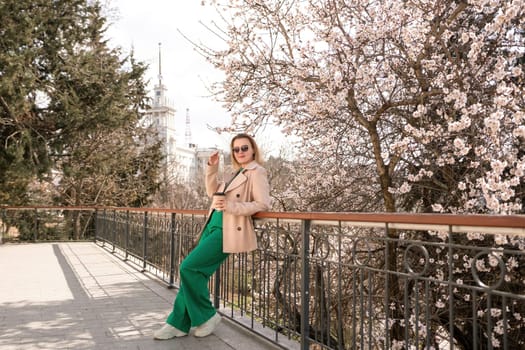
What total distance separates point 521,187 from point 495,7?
8.16ft

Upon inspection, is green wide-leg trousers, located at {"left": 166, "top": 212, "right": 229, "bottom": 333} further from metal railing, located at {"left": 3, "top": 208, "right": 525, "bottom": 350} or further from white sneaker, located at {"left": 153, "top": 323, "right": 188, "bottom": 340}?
metal railing, located at {"left": 3, "top": 208, "right": 525, "bottom": 350}

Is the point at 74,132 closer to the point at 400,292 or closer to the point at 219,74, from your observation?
the point at 219,74

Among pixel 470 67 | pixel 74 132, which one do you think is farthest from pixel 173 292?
pixel 74 132

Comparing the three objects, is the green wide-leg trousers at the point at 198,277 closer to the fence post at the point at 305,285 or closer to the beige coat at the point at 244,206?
the beige coat at the point at 244,206

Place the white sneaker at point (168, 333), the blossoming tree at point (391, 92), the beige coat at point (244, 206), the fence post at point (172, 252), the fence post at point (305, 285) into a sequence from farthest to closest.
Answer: the fence post at point (172, 252) < the blossoming tree at point (391, 92) < the white sneaker at point (168, 333) < the beige coat at point (244, 206) < the fence post at point (305, 285)

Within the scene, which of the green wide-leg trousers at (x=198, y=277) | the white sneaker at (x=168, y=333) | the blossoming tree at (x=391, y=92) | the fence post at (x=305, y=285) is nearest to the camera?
the fence post at (x=305, y=285)

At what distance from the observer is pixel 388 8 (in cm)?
681

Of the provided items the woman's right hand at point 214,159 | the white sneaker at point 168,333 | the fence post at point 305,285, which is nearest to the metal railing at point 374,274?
the fence post at point 305,285

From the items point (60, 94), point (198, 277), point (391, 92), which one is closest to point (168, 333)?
point (198, 277)

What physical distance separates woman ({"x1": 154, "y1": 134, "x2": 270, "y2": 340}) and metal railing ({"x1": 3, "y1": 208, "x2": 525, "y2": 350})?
0.78 ft

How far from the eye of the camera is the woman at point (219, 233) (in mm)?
3676

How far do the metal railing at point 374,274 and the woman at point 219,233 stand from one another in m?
0.24

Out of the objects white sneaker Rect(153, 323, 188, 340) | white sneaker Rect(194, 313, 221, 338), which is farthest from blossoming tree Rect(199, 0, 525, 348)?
white sneaker Rect(153, 323, 188, 340)

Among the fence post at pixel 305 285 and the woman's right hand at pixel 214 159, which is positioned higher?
the woman's right hand at pixel 214 159
